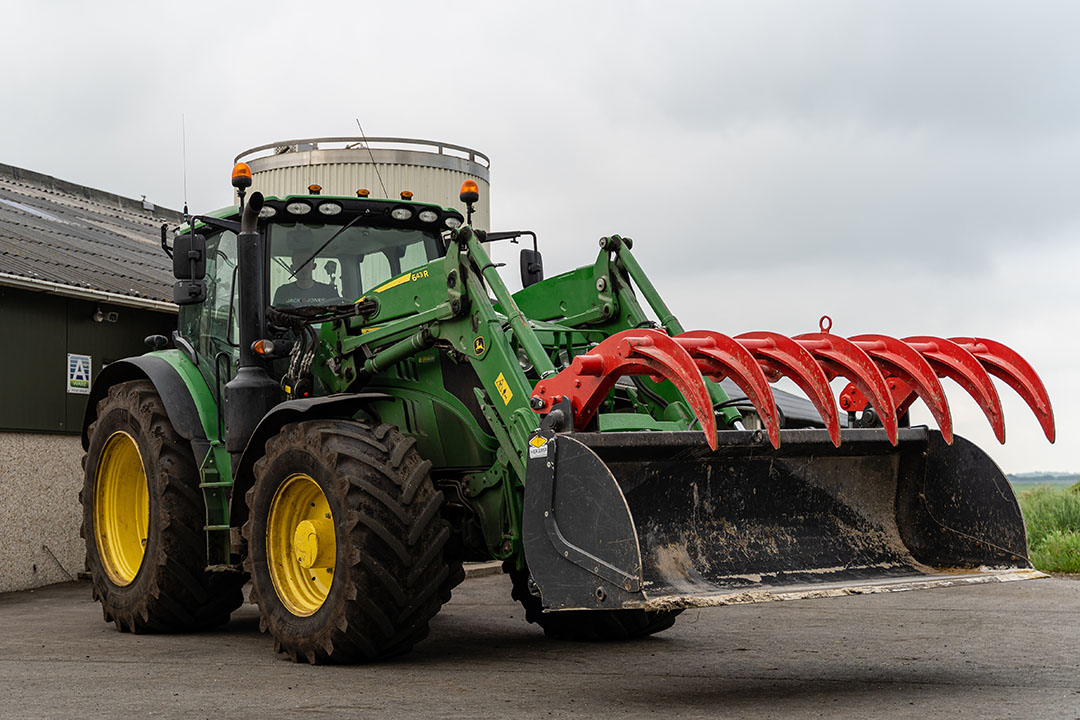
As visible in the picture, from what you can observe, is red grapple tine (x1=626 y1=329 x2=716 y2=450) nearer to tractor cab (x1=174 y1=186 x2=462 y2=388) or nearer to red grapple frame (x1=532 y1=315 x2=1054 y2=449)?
Answer: red grapple frame (x1=532 y1=315 x2=1054 y2=449)

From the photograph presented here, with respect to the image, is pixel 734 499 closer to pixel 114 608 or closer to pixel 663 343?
pixel 663 343

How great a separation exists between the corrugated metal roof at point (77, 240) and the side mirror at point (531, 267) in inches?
213

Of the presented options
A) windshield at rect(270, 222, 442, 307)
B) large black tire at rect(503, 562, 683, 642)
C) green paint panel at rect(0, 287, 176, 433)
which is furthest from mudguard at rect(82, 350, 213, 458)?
green paint panel at rect(0, 287, 176, 433)

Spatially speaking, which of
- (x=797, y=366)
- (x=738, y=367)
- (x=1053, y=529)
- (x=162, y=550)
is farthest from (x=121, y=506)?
(x=1053, y=529)

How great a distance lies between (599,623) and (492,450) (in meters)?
1.80

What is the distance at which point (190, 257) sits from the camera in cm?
845

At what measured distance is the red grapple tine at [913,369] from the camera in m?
6.81

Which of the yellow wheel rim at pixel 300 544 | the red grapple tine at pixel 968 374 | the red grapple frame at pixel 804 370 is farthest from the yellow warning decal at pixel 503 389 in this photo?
the red grapple tine at pixel 968 374

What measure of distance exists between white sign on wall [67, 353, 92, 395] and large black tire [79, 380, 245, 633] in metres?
3.84

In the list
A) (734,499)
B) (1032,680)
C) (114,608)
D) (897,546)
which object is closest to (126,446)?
(114,608)

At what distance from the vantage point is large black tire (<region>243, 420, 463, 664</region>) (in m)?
6.83

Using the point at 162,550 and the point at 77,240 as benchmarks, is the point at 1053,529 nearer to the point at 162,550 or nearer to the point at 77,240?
the point at 162,550

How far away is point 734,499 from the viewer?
22.9 feet

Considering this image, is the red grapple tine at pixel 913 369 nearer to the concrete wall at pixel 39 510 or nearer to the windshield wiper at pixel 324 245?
the windshield wiper at pixel 324 245
